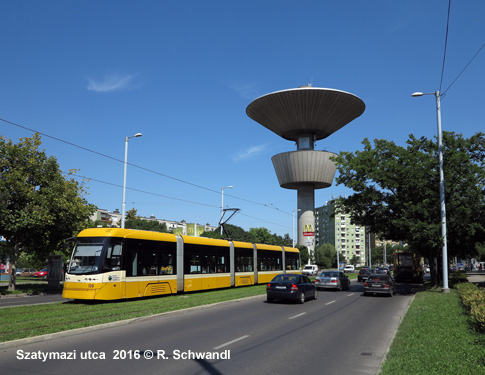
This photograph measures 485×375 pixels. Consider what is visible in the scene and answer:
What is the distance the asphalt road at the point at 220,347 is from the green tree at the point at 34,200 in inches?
535

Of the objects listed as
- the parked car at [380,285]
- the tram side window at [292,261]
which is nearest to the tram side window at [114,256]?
the parked car at [380,285]

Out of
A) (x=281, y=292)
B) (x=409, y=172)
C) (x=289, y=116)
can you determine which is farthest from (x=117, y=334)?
(x=289, y=116)

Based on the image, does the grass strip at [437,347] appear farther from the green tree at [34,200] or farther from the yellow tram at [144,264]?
the green tree at [34,200]

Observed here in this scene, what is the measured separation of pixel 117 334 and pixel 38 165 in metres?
17.8

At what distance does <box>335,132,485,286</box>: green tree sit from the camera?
2417 cm

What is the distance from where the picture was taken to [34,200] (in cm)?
2397

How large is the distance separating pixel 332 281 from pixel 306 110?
6714 centimetres

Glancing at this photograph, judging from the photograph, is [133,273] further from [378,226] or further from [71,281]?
[378,226]

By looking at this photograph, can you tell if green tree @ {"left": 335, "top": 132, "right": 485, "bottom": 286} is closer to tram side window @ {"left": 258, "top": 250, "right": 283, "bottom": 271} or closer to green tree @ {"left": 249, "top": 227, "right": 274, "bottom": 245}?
tram side window @ {"left": 258, "top": 250, "right": 283, "bottom": 271}

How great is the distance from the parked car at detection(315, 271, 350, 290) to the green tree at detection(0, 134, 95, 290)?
16283mm

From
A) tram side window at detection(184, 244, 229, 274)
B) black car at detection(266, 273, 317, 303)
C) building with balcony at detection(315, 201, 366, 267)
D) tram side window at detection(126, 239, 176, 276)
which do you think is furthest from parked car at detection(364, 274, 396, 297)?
building with balcony at detection(315, 201, 366, 267)

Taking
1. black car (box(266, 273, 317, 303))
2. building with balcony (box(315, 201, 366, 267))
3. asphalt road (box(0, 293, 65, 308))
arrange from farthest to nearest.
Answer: building with balcony (box(315, 201, 366, 267)) < black car (box(266, 273, 317, 303)) < asphalt road (box(0, 293, 65, 308))

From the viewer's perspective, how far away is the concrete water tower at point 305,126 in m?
88.4

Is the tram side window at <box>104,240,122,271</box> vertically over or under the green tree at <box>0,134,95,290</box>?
under
